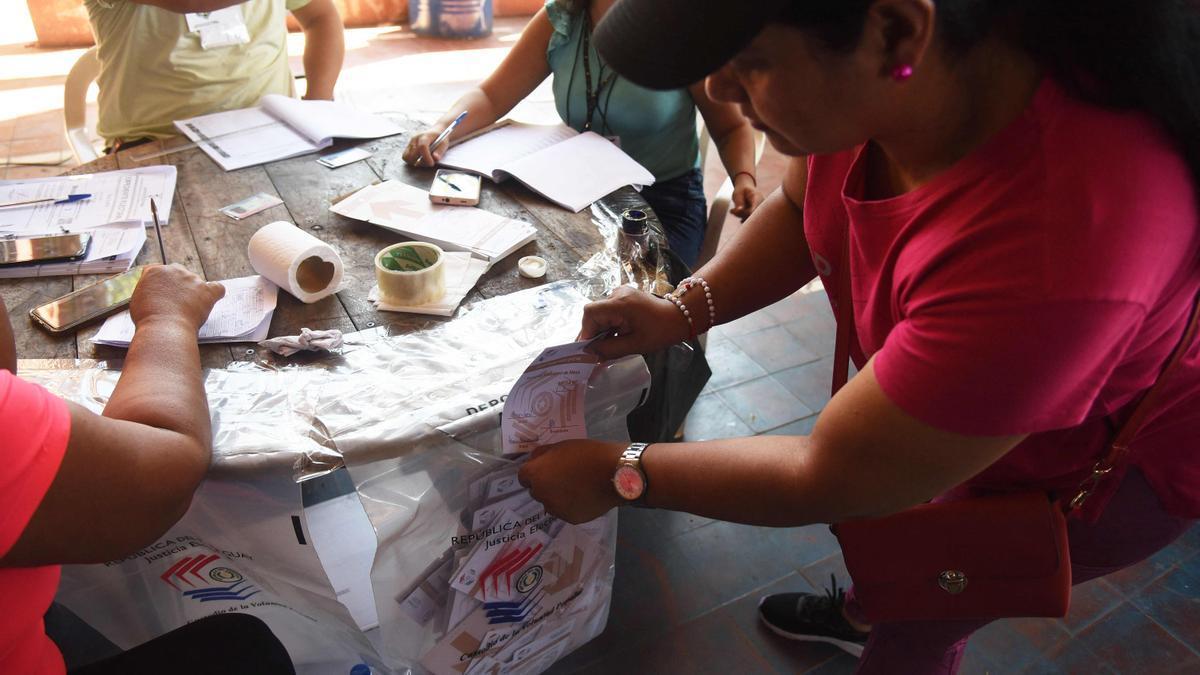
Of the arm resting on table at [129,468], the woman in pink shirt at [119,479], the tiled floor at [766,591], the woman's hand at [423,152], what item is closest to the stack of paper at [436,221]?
the woman's hand at [423,152]

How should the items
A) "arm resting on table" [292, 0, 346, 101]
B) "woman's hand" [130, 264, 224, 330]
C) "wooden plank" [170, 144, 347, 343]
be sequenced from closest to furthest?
1. "woman's hand" [130, 264, 224, 330]
2. "wooden plank" [170, 144, 347, 343]
3. "arm resting on table" [292, 0, 346, 101]

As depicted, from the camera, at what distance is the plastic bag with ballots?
981 mm

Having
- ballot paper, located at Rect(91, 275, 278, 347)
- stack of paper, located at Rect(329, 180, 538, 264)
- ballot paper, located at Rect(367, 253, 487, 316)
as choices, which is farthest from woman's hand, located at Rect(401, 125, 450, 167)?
ballot paper, located at Rect(91, 275, 278, 347)

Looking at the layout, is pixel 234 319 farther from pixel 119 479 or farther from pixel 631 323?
pixel 631 323

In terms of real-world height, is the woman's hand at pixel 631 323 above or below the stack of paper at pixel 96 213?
above

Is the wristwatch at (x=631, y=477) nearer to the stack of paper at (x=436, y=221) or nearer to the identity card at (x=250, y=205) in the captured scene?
the stack of paper at (x=436, y=221)

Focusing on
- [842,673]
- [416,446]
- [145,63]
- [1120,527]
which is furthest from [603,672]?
[145,63]

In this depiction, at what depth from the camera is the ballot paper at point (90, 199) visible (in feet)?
4.47

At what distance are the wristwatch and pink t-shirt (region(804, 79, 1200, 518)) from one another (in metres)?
0.36

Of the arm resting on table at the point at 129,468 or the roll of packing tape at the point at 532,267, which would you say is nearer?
the arm resting on table at the point at 129,468

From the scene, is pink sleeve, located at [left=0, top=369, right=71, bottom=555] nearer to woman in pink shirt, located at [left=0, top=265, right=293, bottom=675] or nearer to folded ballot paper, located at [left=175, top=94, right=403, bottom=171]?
woman in pink shirt, located at [left=0, top=265, right=293, bottom=675]

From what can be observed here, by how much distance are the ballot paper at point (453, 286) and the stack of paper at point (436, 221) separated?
0.03m

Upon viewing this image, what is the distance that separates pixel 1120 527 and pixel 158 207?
169 cm

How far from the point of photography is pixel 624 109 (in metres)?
1.90
